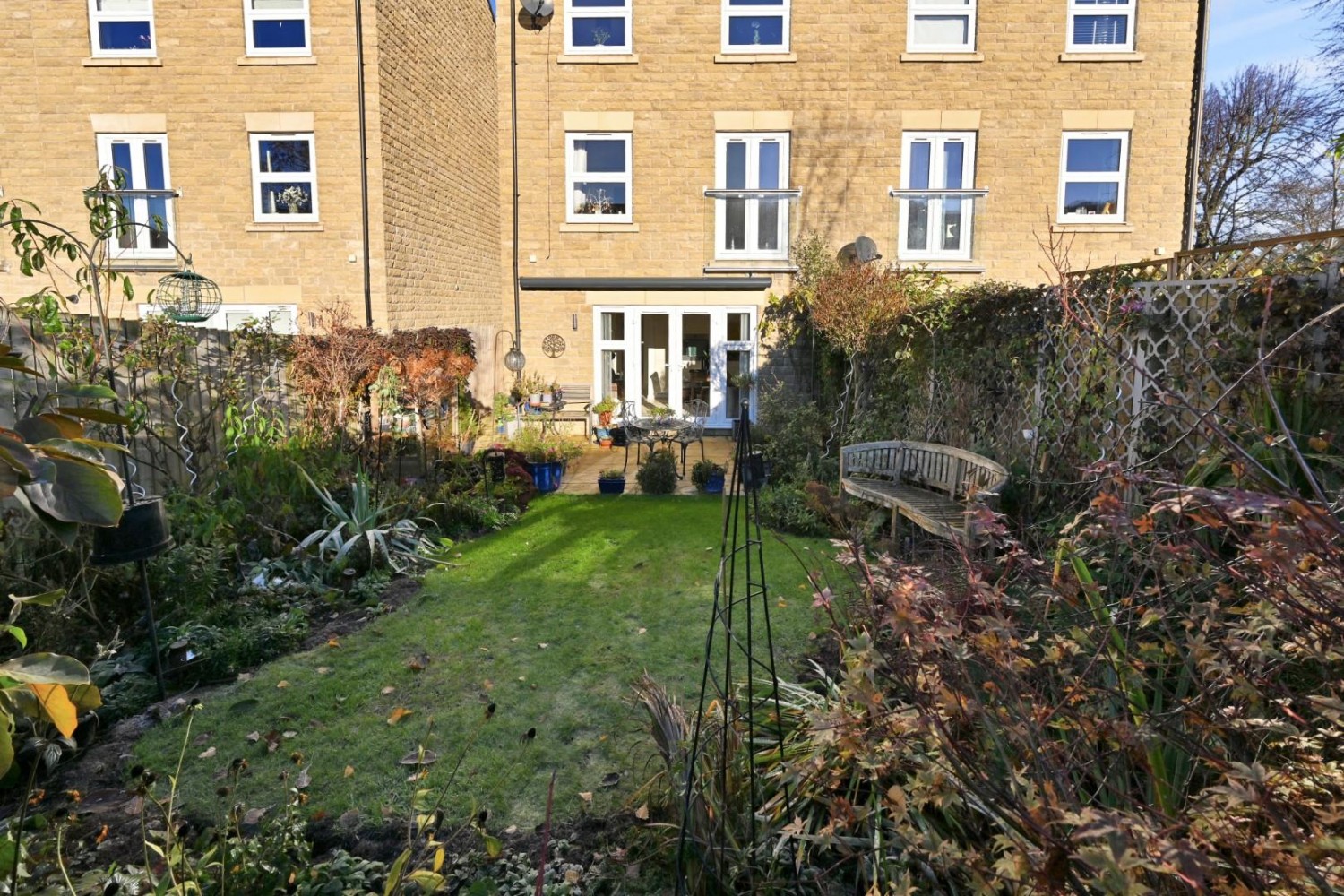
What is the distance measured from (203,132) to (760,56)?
27.4 feet

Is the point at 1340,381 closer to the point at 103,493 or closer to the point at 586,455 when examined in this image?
the point at 103,493

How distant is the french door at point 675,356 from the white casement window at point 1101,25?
6.69 metres

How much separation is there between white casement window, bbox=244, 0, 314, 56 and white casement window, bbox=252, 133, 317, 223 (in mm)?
1138

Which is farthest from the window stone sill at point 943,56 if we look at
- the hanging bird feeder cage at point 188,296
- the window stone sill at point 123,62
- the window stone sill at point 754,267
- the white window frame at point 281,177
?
the window stone sill at point 123,62

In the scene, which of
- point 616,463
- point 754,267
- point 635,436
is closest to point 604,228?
point 754,267

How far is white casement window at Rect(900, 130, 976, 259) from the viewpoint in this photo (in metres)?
12.9

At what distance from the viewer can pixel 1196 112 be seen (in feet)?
41.2

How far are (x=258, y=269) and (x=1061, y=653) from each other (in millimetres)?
12061

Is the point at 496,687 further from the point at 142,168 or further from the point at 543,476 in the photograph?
the point at 142,168

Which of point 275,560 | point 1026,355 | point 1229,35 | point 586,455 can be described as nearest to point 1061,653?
point 1026,355

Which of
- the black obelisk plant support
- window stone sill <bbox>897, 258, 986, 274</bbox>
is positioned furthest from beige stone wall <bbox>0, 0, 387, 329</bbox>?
the black obelisk plant support

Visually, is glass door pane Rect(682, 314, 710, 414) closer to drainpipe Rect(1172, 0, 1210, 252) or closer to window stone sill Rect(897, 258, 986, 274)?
window stone sill Rect(897, 258, 986, 274)

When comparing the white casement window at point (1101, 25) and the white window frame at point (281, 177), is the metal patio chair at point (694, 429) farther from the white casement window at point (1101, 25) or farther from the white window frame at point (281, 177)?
the white casement window at point (1101, 25)

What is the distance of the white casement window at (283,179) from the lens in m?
11.3
